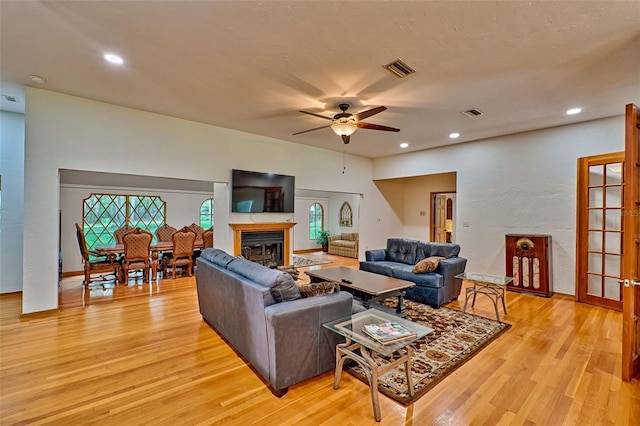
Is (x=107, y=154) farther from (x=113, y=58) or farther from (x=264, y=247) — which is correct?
(x=264, y=247)

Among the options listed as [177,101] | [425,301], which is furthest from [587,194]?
[177,101]

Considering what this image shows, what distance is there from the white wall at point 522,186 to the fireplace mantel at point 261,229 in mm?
3649

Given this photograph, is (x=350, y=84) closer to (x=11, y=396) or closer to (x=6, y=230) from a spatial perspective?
(x=11, y=396)

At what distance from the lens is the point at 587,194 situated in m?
4.52

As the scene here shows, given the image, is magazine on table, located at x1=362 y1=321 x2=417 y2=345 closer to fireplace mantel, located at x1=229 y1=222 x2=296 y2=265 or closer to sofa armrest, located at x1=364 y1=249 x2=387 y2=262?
sofa armrest, located at x1=364 y1=249 x2=387 y2=262

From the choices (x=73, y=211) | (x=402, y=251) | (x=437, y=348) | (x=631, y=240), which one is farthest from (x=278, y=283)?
(x=73, y=211)

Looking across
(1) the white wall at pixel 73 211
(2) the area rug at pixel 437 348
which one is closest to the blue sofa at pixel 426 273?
(2) the area rug at pixel 437 348

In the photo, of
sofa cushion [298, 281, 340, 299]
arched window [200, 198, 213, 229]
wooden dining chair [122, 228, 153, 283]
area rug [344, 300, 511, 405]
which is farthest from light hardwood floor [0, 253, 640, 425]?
arched window [200, 198, 213, 229]

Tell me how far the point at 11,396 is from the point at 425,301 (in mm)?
4353

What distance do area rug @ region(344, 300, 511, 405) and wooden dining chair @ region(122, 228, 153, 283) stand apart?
4.42m

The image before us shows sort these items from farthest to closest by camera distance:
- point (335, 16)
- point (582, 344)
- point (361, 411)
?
point (582, 344)
point (335, 16)
point (361, 411)

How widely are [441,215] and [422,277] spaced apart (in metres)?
4.30

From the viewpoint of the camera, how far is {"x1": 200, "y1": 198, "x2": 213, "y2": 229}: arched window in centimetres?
801

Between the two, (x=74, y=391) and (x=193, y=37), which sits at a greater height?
(x=193, y=37)
